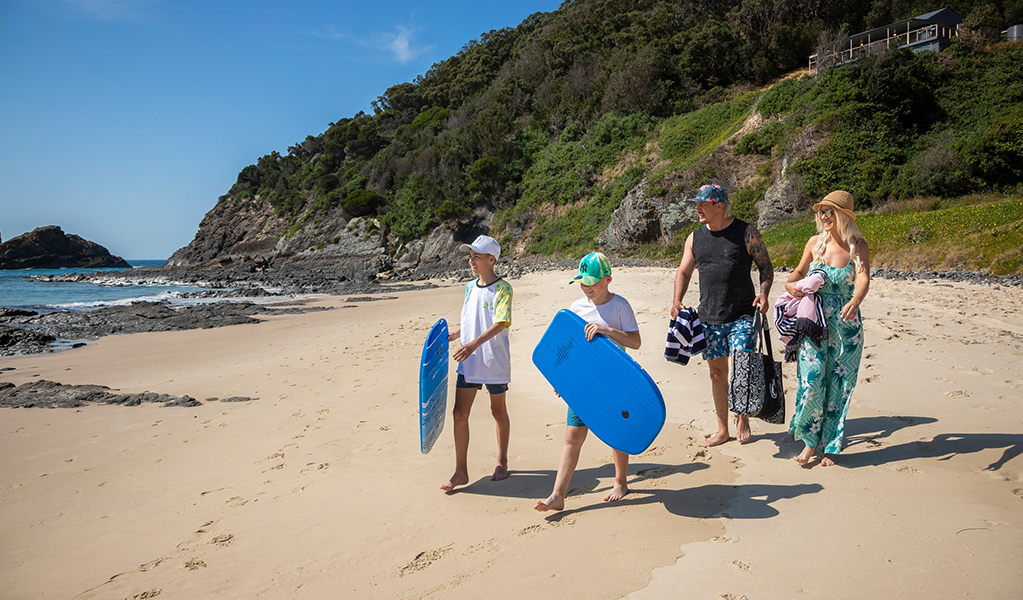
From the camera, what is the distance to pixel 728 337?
156 inches

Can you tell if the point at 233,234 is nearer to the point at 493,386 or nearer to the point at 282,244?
the point at 282,244

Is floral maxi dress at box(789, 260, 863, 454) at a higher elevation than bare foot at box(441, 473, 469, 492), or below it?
higher

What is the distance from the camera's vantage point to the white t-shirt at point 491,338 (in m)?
3.50

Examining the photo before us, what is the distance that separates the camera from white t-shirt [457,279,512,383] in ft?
11.5

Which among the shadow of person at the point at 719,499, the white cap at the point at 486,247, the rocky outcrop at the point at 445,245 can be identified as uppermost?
the rocky outcrop at the point at 445,245

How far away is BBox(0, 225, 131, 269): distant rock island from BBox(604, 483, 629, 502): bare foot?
335 feet

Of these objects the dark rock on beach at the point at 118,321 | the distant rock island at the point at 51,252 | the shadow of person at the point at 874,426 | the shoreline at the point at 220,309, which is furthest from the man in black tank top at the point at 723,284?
the distant rock island at the point at 51,252

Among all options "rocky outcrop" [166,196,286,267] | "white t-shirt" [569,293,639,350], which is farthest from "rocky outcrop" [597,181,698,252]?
"rocky outcrop" [166,196,286,267]

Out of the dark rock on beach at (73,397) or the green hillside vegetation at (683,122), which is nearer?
the dark rock on beach at (73,397)

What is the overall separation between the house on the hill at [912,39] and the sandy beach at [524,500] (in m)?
24.0

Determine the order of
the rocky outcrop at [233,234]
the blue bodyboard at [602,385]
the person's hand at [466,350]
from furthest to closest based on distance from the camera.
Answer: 1. the rocky outcrop at [233,234]
2. the person's hand at [466,350]
3. the blue bodyboard at [602,385]

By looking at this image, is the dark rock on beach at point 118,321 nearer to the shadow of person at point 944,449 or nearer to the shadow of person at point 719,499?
the shadow of person at point 719,499

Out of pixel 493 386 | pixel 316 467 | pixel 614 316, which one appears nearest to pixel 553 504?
pixel 493 386

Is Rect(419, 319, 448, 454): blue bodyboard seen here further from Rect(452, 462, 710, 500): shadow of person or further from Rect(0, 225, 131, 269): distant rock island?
Rect(0, 225, 131, 269): distant rock island
